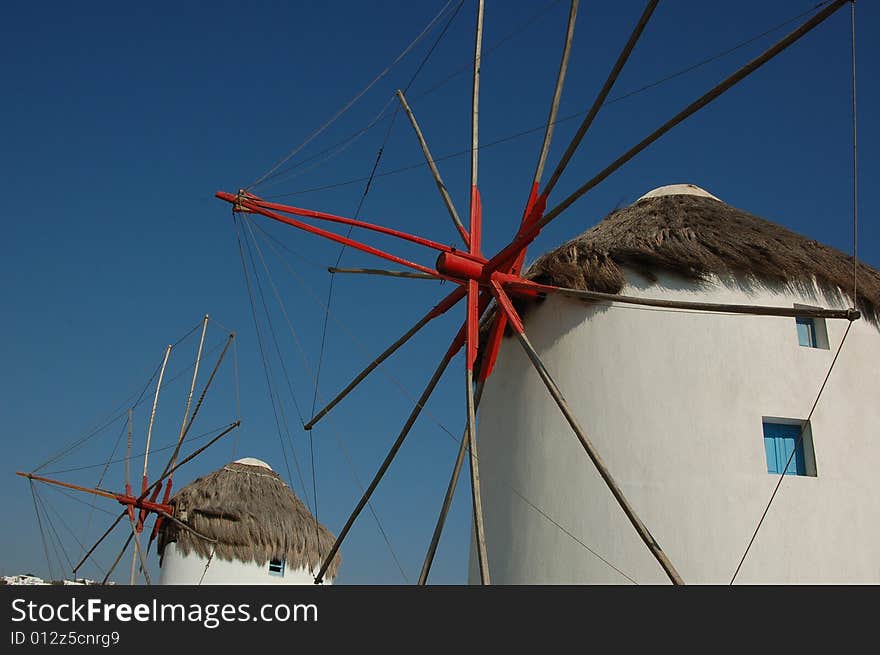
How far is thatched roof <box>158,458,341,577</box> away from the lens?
2166 centimetres

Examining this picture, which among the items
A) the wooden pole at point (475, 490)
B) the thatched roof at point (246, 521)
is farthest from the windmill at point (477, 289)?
the thatched roof at point (246, 521)

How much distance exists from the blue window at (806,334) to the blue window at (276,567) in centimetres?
1553

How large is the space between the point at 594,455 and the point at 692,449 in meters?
1.86

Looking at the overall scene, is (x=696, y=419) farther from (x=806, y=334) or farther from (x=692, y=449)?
(x=806, y=334)

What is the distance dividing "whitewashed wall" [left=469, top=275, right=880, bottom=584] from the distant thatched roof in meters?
0.19

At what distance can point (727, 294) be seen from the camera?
953 centimetres

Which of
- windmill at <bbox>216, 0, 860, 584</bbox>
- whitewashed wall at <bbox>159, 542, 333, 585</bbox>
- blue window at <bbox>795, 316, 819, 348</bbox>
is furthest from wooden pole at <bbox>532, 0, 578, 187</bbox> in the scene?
whitewashed wall at <bbox>159, 542, 333, 585</bbox>

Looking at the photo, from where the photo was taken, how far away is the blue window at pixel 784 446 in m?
9.01

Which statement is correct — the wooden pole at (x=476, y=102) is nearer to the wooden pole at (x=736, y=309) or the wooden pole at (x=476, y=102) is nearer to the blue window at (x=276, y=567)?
the wooden pole at (x=736, y=309)

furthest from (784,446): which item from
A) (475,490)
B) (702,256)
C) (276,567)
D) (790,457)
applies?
(276,567)

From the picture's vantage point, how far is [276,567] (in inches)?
870

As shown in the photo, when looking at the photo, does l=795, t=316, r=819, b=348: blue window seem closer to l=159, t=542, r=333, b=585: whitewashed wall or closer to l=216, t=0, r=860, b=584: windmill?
l=216, t=0, r=860, b=584: windmill
